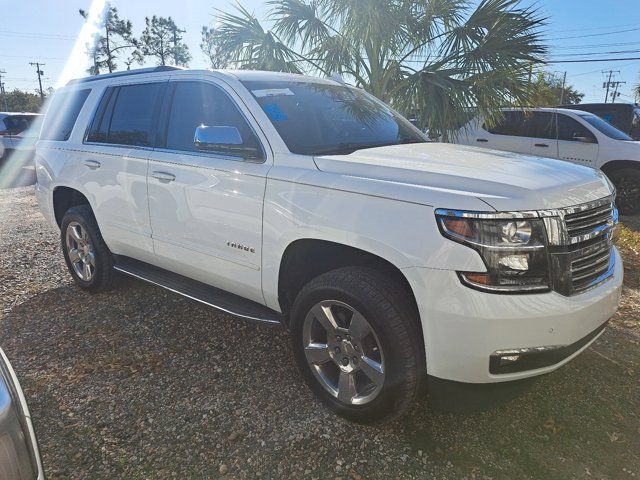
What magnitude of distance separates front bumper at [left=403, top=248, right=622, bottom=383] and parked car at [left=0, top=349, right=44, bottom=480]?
4.95ft

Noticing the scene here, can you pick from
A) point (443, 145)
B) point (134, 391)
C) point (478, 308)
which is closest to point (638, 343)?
point (443, 145)

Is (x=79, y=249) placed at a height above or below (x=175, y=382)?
above

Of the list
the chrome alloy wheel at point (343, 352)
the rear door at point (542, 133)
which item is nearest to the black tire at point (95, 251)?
the chrome alloy wheel at point (343, 352)

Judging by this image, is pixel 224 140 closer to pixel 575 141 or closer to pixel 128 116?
pixel 128 116

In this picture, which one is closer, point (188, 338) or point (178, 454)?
point (178, 454)

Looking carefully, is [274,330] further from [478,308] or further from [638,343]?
[638,343]

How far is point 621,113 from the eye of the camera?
10.8 meters

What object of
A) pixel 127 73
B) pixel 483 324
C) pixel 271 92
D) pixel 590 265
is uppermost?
pixel 127 73

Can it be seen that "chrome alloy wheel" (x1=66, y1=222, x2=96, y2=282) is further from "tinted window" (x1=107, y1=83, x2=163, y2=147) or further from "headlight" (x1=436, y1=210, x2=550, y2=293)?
"headlight" (x1=436, y1=210, x2=550, y2=293)

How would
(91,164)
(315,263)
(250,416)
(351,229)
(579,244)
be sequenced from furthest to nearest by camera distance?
1. (91,164)
2. (315,263)
3. (250,416)
4. (351,229)
5. (579,244)

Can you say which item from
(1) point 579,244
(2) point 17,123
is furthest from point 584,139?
(2) point 17,123

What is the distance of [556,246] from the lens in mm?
2072

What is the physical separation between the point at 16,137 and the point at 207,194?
49.3 ft

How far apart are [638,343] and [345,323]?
2403 millimetres
